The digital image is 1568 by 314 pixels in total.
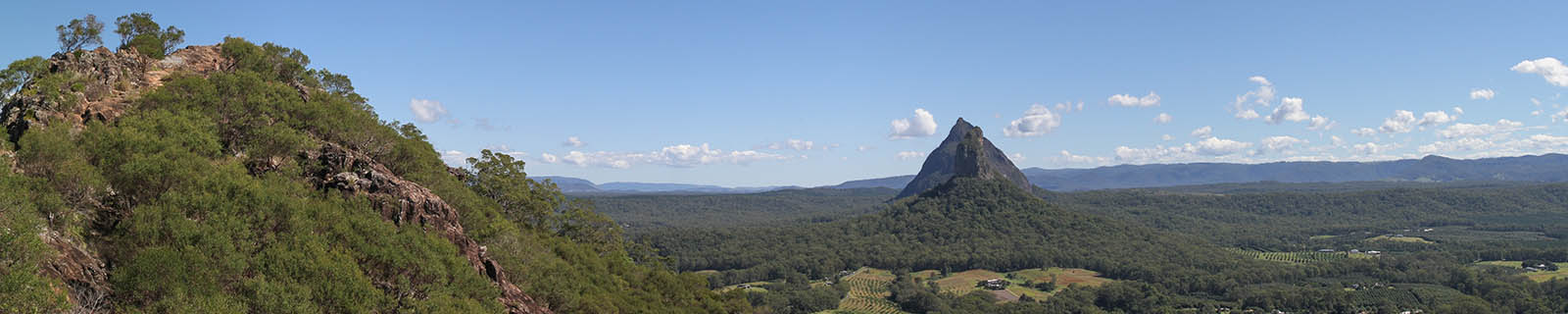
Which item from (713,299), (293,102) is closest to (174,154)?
(293,102)

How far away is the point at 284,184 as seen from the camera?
3800 centimetres

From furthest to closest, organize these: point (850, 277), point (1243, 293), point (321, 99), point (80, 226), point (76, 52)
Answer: point (850, 277), point (1243, 293), point (321, 99), point (76, 52), point (80, 226)

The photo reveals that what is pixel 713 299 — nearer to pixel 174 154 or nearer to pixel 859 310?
pixel 174 154

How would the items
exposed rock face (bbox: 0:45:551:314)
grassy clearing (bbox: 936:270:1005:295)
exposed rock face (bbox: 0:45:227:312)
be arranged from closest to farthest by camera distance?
exposed rock face (bbox: 0:45:227:312)
exposed rock face (bbox: 0:45:551:314)
grassy clearing (bbox: 936:270:1005:295)

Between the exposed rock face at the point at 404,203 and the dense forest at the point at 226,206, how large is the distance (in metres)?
0.12

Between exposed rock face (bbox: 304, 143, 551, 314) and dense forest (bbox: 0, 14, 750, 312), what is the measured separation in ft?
0.40

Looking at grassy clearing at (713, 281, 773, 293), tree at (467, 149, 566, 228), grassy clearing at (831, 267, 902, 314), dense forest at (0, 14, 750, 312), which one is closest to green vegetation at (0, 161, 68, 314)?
dense forest at (0, 14, 750, 312)

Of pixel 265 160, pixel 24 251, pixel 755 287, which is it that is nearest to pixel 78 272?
pixel 24 251

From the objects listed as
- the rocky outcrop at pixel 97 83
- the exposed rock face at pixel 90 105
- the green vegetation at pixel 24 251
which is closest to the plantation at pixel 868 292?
the rocky outcrop at pixel 97 83

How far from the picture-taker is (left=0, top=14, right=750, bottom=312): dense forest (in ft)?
85.6

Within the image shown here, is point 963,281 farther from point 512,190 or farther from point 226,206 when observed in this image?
point 226,206

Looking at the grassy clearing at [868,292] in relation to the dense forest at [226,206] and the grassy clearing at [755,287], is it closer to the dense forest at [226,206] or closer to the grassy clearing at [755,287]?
the grassy clearing at [755,287]

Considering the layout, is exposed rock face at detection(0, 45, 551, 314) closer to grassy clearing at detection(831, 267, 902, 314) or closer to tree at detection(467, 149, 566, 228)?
tree at detection(467, 149, 566, 228)

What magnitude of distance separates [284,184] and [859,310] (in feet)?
371
